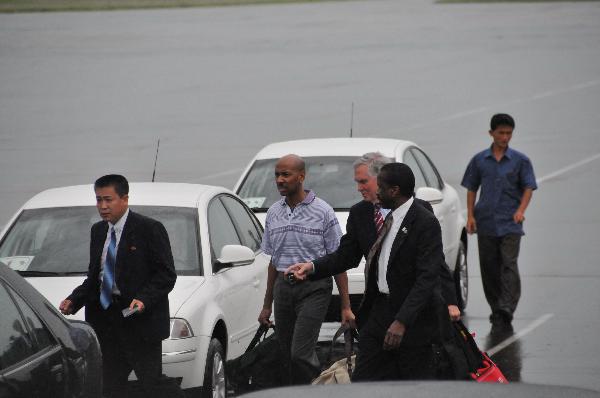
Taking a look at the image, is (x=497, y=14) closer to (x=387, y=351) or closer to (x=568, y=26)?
(x=568, y=26)

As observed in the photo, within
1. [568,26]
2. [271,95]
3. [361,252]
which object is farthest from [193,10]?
[361,252]

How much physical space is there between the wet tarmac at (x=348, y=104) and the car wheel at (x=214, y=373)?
2.46 meters

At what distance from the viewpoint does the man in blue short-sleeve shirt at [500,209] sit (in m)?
13.1

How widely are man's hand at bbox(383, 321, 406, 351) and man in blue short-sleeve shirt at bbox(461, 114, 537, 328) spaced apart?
568 cm

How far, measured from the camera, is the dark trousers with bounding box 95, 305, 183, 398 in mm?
8281

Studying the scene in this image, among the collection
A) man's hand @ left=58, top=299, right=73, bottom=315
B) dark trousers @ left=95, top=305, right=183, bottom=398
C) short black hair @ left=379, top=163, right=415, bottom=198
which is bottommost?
dark trousers @ left=95, top=305, right=183, bottom=398

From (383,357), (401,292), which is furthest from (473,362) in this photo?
(401,292)

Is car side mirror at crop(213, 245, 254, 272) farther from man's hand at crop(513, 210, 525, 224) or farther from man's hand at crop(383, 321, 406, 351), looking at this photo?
man's hand at crop(513, 210, 525, 224)

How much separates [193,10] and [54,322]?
61.0 meters

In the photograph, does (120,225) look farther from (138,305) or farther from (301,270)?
(301,270)

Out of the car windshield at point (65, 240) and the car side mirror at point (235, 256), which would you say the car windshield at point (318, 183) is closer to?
the car windshield at point (65, 240)

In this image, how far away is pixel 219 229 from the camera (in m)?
10.1

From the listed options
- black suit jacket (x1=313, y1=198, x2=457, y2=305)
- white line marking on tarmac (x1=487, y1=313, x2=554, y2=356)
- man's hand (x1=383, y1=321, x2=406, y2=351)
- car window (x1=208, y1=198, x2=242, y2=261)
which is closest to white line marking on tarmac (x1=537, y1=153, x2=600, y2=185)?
white line marking on tarmac (x1=487, y1=313, x2=554, y2=356)

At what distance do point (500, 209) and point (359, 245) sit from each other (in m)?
5.39
